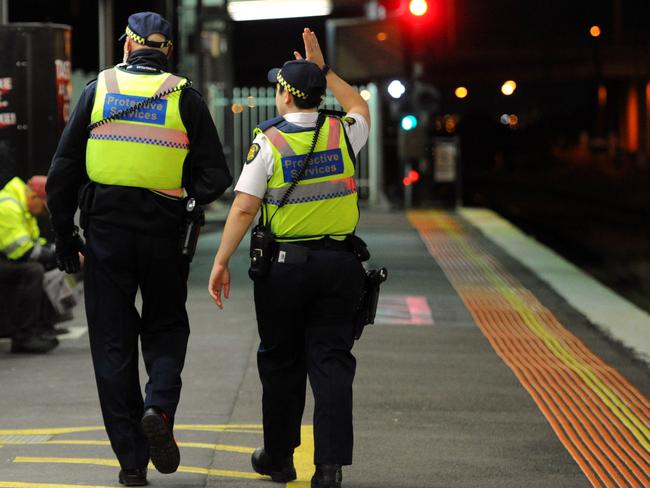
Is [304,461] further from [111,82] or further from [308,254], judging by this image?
[111,82]

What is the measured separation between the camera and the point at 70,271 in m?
6.21

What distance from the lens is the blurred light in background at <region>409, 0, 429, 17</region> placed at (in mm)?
23766

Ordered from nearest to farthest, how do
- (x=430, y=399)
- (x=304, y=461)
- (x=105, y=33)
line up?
(x=304, y=461) < (x=430, y=399) < (x=105, y=33)

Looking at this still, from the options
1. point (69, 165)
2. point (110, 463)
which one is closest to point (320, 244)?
point (69, 165)

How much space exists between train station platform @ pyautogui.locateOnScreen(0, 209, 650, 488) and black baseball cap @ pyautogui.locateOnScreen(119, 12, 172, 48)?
176cm

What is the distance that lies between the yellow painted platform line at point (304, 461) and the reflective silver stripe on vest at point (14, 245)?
323cm

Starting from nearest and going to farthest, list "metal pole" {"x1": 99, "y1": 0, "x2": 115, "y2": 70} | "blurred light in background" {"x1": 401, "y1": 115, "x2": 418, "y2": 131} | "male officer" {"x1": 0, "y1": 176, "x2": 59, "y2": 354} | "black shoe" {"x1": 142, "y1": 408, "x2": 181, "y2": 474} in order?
"black shoe" {"x1": 142, "y1": 408, "x2": 181, "y2": 474}, "male officer" {"x1": 0, "y1": 176, "x2": 59, "y2": 354}, "metal pole" {"x1": 99, "y1": 0, "x2": 115, "y2": 70}, "blurred light in background" {"x1": 401, "y1": 115, "x2": 418, "y2": 131}

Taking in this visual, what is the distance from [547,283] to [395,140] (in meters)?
17.6

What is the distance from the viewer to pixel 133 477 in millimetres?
5918

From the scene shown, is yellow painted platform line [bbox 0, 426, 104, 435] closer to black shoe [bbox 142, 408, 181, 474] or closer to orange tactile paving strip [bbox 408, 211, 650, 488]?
black shoe [bbox 142, 408, 181, 474]

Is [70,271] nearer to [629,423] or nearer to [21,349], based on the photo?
[629,423]

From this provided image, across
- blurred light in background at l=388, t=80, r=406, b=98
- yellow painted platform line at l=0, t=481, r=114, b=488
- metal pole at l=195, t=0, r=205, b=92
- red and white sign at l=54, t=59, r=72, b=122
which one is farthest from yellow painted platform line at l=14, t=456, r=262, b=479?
metal pole at l=195, t=0, r=205, b=92

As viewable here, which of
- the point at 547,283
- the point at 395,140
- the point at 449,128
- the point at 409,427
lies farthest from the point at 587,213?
the point at 449,128

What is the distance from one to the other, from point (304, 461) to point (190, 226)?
130 cm
